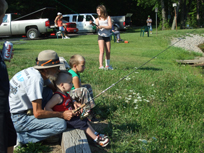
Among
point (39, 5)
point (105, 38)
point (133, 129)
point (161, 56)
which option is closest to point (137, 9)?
point (39, 5)

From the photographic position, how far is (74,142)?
10.0 feet

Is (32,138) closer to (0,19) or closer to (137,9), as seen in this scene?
(0,19)

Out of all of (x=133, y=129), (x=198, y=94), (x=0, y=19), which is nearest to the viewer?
(x=0, y=19)

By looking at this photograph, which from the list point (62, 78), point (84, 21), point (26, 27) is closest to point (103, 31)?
point (62, 78)

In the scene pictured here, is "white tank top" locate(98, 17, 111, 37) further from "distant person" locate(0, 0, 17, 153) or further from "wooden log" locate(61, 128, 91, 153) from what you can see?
"distant person" locate(0, 0, 17, 153)

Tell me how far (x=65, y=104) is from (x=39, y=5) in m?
29.6

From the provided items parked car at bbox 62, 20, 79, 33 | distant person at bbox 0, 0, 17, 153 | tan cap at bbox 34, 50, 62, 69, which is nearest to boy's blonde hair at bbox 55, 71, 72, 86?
tan cap at bbox 34, 50, 62, 69

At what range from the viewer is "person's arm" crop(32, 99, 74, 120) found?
10.0 ft

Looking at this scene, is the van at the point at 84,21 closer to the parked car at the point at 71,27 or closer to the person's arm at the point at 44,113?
the parked car at the point at 71,27

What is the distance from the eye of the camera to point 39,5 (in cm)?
3109

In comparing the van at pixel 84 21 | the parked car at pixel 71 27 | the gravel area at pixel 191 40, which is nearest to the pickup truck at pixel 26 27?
the parked car at pixel 71 27

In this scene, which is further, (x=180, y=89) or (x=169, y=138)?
(x=180, y=89)

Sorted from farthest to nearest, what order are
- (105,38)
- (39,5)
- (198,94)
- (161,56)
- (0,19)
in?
1. (39,5)
2. (161,56)
3. (105,38)
4. (198,94)
5. (0,19)

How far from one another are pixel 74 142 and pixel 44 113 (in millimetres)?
481
